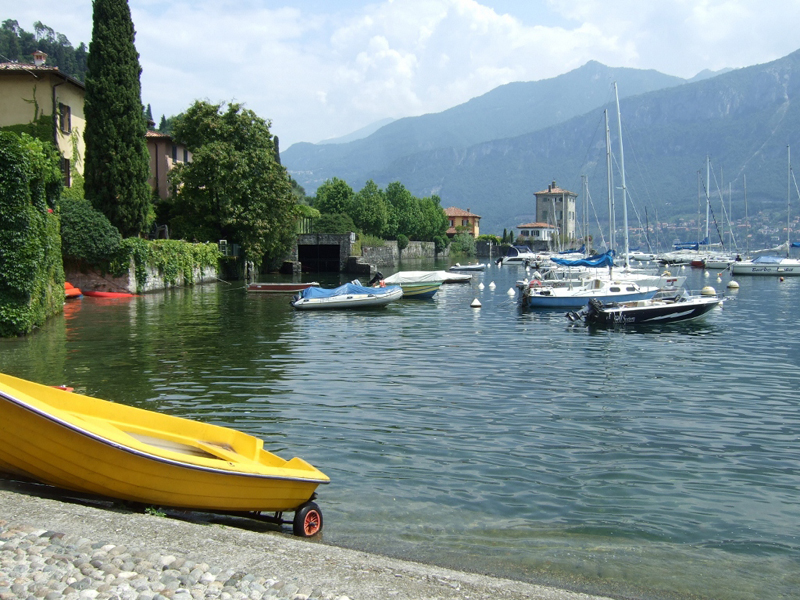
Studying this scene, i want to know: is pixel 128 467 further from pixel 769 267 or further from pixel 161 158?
pixel 769 267

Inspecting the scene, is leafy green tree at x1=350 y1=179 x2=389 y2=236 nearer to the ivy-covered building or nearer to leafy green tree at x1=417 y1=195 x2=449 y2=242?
leafy green tree at x1=417 y1=195 x2=449 y2=242

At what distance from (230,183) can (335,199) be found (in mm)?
52324

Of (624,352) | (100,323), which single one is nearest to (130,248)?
(100,323)

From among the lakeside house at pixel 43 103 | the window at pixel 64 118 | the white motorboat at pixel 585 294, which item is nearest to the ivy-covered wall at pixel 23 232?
the lakeside house at pixel 43 103

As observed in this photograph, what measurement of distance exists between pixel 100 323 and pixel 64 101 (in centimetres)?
2177

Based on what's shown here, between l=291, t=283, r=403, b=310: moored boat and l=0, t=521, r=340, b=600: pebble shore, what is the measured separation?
29.4 metres

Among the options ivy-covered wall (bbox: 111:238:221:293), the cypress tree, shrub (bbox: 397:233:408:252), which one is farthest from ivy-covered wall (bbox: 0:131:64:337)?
shrub (bbox: 397:233:408:252)

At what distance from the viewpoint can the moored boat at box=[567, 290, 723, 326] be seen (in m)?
29.9

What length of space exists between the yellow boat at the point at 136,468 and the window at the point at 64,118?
39102mm

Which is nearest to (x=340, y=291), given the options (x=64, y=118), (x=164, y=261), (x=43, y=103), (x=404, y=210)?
(x=164, y=261)

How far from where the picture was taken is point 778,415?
14.9 m

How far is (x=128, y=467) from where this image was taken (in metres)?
7.83

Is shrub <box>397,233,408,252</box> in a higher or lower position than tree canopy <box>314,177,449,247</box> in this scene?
lower

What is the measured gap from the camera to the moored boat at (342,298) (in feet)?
118
